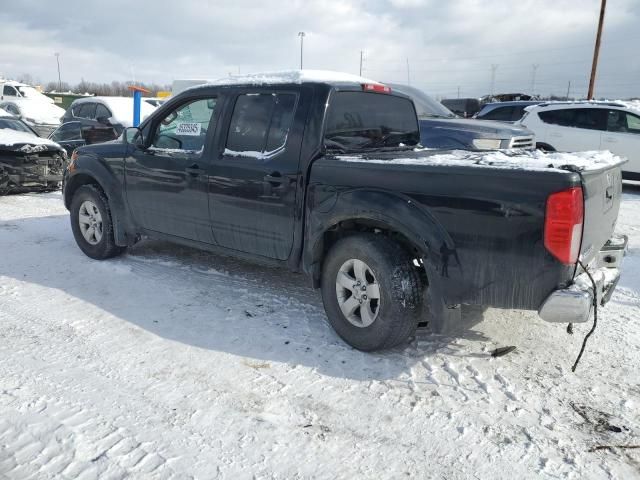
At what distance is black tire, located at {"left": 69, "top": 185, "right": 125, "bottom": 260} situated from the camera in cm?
556

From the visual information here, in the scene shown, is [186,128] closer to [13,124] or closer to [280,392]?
[280,392]

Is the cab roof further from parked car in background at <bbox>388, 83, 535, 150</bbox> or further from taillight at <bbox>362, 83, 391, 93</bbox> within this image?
parked car in background at <bbox>388, 83, 535, 150</bbox>

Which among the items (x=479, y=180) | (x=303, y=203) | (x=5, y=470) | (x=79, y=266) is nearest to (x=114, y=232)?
(x=79, y=266)

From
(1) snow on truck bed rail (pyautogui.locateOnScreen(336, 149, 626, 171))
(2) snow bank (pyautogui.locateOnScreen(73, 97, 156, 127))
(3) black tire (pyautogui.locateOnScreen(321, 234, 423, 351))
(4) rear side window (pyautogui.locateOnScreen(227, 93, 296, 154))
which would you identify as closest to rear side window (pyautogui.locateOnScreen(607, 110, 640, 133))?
(1) snow on truck bed rail (pyautogui.locateOnScreen(336, 149, 626, 171))

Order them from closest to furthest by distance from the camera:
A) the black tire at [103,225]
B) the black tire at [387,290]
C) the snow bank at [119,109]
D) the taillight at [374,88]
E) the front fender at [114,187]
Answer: the black tire at [387,290]
the taillight at [374,88]
the front fender at [114,187]
the black tire at [103,225]
the snow bank at [119,109]

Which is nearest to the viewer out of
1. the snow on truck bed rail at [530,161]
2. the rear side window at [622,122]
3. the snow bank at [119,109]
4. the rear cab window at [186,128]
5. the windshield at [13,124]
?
the snow on truck bed rail at [530,161]

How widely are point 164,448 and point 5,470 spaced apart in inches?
27.1

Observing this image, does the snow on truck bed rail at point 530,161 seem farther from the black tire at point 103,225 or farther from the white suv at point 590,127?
the white suv at point 590,127

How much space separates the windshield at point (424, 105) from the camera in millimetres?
9014

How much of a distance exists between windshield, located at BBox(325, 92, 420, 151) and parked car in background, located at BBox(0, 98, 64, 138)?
60.7 ft

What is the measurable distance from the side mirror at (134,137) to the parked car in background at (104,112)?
885 cm

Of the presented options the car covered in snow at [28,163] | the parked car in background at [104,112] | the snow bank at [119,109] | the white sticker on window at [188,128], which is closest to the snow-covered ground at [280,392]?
the white sticker on window at [188,128]

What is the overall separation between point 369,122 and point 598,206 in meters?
1.90

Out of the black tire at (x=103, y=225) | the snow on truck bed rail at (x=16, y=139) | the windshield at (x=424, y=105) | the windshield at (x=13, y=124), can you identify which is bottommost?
the black tire at (x=103, y=225)
